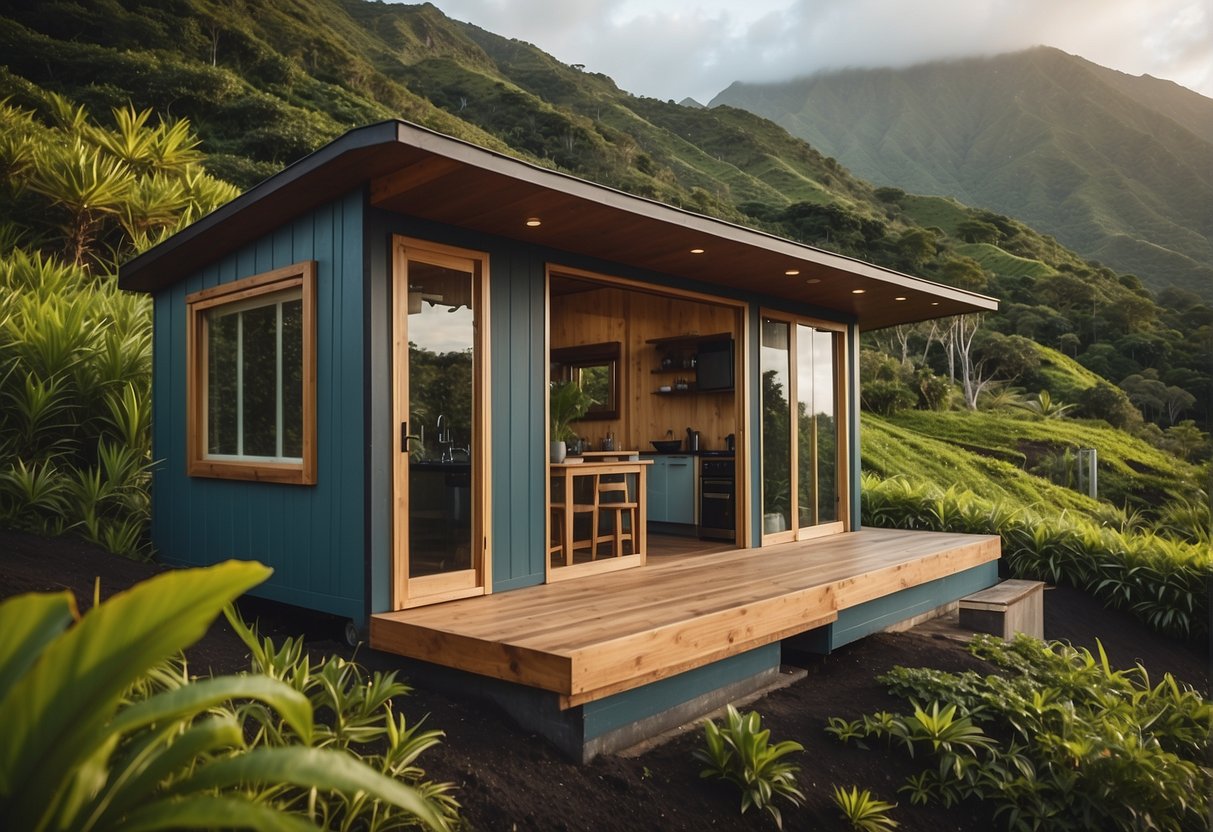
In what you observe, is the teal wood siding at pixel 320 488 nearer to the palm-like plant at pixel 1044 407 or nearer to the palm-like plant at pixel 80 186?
the palm-like plant at pixel 80 186

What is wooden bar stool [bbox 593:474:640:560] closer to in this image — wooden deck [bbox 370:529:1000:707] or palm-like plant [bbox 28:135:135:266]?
wooden deck [bbox 370:529:1000:707]

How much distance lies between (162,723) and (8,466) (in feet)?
17.4

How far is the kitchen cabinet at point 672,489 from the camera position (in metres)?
8.02

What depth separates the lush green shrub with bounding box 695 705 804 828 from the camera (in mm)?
3309

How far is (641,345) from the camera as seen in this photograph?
880cm

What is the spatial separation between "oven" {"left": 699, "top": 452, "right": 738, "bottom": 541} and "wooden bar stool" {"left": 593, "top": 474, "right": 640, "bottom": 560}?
1414mm

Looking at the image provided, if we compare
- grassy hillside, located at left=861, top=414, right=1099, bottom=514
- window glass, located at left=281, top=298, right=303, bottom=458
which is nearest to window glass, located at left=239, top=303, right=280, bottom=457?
window glass, located at left=281, top=298, right=303, bottom=458

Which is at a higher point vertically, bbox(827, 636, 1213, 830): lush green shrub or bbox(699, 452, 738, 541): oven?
bbox(699, 452, 738, 541): oven

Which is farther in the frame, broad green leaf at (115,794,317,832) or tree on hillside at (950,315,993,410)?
tree on hillside at (950,315,993,410)

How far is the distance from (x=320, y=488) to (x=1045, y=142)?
7148 centimetres

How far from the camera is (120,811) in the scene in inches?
68.3

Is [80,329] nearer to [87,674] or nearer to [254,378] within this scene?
[254,378]

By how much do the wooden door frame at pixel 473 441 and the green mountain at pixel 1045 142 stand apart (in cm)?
4511

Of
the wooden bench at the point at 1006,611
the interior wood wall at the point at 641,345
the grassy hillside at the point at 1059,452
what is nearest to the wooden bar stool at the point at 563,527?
the interior wood wall at the point at 641,345
